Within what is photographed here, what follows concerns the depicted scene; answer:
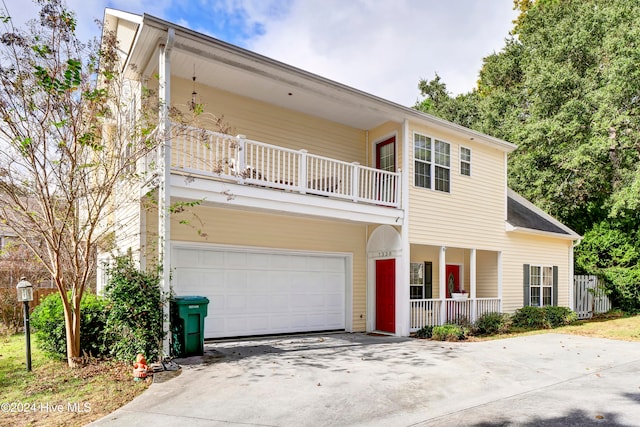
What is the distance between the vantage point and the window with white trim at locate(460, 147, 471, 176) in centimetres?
1405

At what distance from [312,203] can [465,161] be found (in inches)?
253

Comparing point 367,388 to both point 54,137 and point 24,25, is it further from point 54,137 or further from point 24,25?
point 24,25

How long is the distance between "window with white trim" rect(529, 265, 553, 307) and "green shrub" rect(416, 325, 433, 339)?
5.68 meters

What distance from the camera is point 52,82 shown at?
23.0 feet

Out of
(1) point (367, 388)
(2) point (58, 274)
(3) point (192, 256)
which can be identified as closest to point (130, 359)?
(2) point (58, 274)

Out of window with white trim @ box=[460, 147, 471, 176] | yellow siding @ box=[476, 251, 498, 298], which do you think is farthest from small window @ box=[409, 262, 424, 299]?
window with white trim @ box=[460, 147, 471, 176]

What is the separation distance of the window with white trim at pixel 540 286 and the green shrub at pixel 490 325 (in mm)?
2935

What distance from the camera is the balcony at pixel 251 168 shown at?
8.52 metres

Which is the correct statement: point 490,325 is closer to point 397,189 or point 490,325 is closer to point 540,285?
point 540,285

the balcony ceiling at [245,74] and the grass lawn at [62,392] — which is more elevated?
the balcony ceiling at [245,74]

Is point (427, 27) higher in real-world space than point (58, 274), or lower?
higher

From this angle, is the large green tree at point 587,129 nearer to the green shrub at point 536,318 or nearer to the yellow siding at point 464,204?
the green shrub at point 536,318

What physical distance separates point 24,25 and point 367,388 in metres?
8.02

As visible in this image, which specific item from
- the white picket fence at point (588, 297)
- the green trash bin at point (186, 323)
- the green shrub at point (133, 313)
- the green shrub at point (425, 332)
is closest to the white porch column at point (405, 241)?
the green shrub at point (425, 332)
